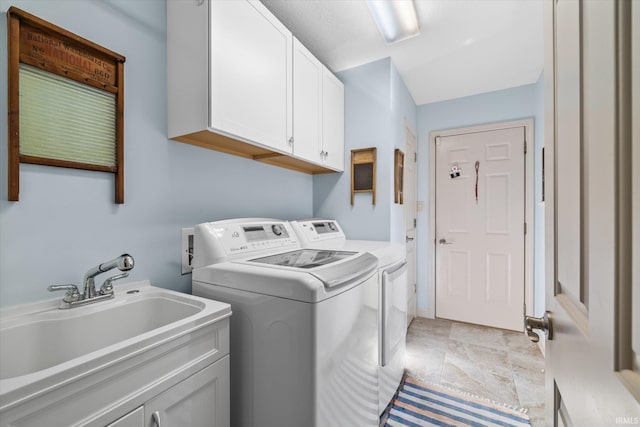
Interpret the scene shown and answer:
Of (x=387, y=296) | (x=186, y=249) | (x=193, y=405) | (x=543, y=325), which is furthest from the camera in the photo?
(x=387, y=296)

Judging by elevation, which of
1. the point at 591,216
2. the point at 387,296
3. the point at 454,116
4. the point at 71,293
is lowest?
the point at 387,296

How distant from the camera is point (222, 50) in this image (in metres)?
1.26

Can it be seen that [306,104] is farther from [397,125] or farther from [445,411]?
[445,411]

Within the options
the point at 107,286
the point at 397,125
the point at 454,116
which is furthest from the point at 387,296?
the point at 454,116

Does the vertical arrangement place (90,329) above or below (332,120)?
below

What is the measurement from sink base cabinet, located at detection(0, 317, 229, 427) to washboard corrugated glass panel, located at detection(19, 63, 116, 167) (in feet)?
A: 2.68

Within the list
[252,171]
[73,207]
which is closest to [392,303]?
[252,171]

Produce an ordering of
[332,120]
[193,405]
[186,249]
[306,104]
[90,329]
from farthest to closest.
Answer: [332,120] → [306,104] → [186,249] → [90,329] → [193,405]

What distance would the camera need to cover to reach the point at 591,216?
0.41 metres

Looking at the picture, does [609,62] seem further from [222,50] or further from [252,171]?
[252,171]

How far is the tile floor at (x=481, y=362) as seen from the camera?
1895 millimetres

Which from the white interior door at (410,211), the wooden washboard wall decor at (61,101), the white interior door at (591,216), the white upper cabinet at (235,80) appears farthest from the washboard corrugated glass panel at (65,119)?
the white interior door at (410,211)

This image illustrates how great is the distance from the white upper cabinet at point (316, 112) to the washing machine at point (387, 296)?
0.53 meters

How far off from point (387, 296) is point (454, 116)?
2.50m
